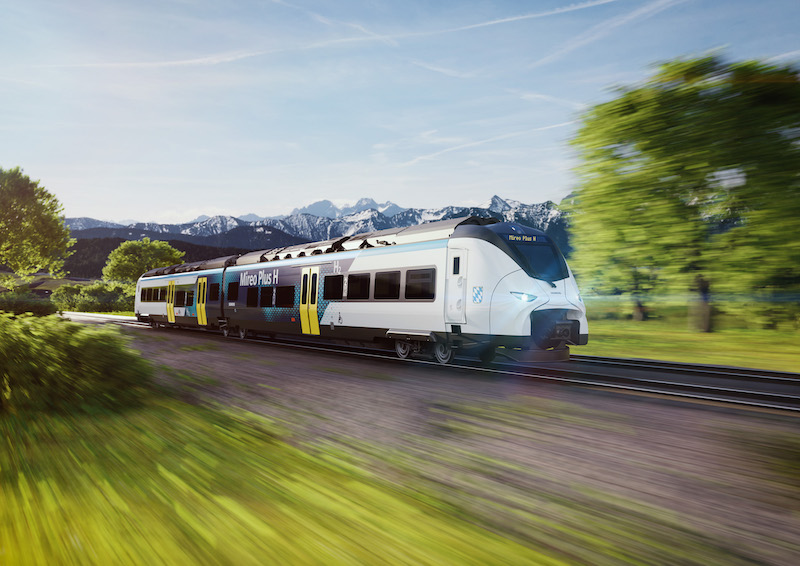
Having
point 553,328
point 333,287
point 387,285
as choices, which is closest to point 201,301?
point 333,287

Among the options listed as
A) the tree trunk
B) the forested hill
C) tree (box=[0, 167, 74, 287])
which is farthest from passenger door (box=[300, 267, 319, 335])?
the forested hill

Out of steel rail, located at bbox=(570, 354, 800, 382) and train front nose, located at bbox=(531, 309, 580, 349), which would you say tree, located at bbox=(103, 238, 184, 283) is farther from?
train front nose, located at bbox=(531, 309, 580, 349)

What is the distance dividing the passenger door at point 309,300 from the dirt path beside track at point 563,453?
6762 millimetres


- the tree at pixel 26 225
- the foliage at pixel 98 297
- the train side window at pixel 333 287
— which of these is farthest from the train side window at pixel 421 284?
the foliage at pixel 98 297

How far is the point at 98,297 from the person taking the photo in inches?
3364

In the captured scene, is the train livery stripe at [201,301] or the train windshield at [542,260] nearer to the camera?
the train windshield at [542,260]

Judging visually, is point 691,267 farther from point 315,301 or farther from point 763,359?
point 315,301

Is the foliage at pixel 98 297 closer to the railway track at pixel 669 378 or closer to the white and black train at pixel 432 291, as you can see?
the white and black train at pixel 432 291

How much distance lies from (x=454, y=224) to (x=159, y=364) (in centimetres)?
749

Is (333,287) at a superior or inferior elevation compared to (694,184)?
inferior

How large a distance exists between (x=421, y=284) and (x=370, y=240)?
3.19 meters

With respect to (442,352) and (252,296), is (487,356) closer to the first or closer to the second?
(442,352)

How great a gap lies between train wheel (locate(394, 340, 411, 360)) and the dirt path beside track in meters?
3.65

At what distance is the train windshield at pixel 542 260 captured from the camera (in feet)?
42.2
